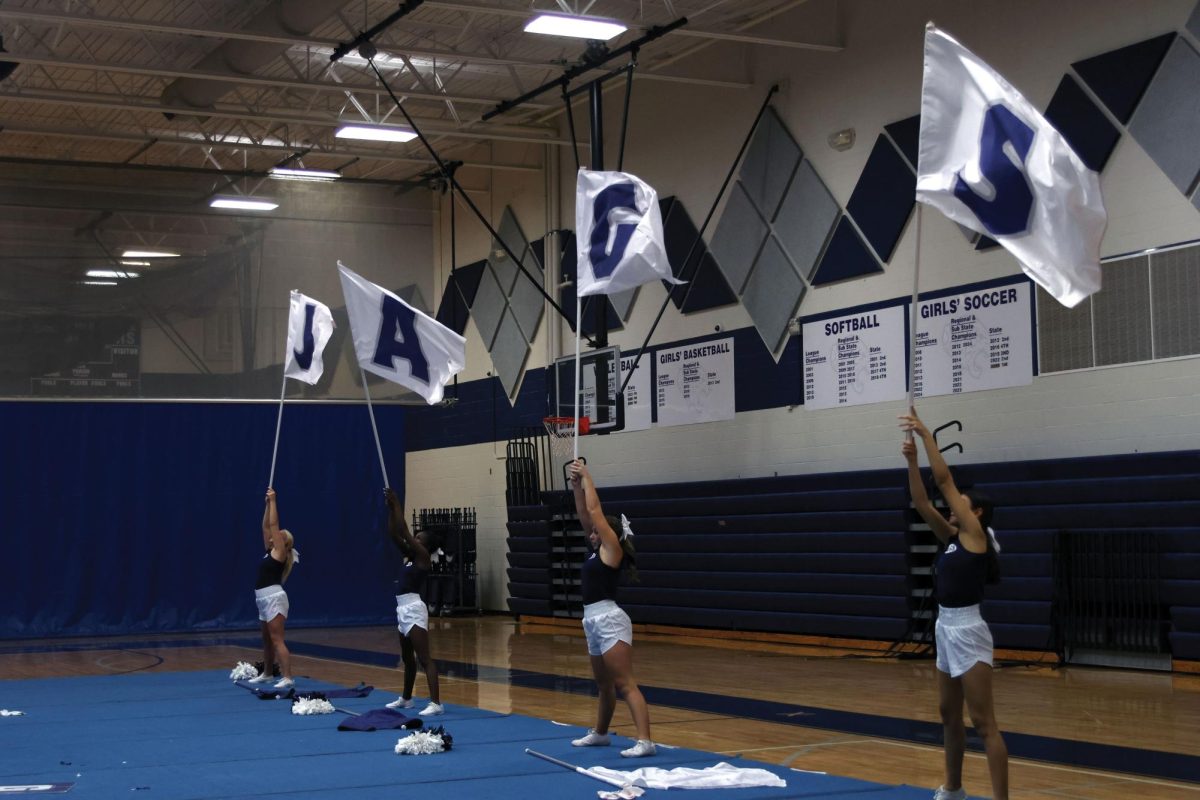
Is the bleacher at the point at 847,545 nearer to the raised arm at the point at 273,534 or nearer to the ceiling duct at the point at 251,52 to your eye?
the raised arm at the point at 273,534

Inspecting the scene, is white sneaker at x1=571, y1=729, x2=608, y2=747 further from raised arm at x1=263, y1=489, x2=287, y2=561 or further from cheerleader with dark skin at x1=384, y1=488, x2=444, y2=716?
raised arm at x1=263, y1=489, x2=287, y2=561

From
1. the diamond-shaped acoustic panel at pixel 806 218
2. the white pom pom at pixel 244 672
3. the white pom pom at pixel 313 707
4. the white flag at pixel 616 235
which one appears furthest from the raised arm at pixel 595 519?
the diamond-shaped acoustic panel at pixel 806 218

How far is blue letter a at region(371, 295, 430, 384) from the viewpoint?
10195 mm

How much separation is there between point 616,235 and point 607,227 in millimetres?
96

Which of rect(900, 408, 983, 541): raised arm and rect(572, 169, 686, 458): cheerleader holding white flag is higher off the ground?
rect(572, 169, 686, 458): cheerleader holding white flag

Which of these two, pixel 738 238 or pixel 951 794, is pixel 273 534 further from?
pixel 951 794

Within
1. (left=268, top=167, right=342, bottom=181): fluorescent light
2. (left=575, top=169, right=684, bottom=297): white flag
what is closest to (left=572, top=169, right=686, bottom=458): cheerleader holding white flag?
(left=575, top=169, right=684, bottom=297): white flag

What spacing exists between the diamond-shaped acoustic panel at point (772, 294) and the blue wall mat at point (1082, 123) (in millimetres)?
3616

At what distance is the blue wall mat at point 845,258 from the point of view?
14.0 m

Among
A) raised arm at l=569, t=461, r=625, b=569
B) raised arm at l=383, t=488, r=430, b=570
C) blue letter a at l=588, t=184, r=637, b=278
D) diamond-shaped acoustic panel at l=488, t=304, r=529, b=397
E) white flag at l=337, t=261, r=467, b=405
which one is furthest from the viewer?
diamond-shaped acoustic panel at l=488, t=304, r=529, b=397

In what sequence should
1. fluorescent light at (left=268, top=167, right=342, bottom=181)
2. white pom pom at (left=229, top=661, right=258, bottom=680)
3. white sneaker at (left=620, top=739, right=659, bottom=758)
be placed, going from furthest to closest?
fluorescent light at (left=268, top=167, right=342, bottom=181)
white pom pom at (left=229, top=661, right=258, bottom=680)
white sneaker at (left=620, top=739, right=659, bottom=758)

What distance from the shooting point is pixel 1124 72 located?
11500 millimetres

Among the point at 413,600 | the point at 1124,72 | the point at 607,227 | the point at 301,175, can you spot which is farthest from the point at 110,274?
the point at 1124,72

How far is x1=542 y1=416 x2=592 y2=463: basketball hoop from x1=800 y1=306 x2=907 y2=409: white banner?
10.0 feet
